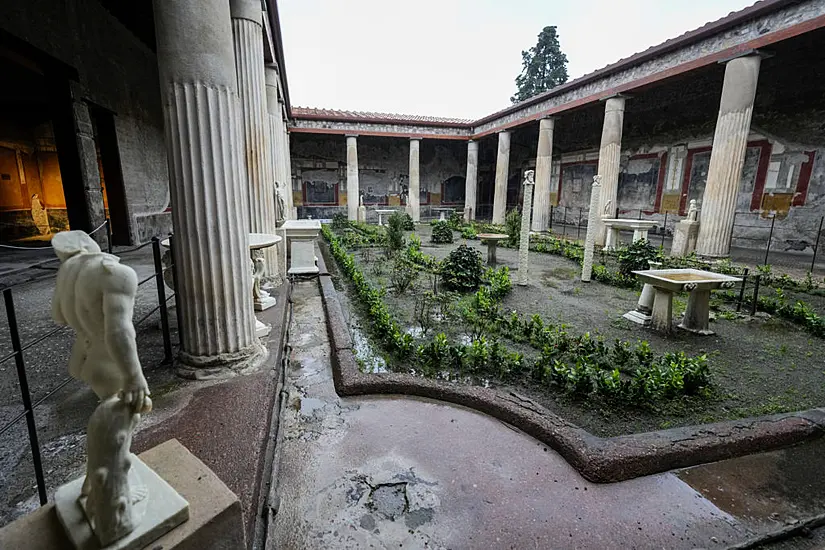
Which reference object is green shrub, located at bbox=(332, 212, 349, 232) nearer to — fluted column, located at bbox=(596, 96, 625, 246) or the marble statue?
fluted column, located at bbox=(596, 96, 625, 246)

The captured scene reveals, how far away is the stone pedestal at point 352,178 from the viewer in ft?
57.2

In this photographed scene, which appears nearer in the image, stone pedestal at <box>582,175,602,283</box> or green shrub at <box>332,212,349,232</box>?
stone pedestal at <box>582,175,602,283</box>

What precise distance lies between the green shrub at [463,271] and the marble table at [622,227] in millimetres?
4584

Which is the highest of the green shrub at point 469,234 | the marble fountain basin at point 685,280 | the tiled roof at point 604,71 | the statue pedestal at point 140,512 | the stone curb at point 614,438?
the tiled roof at point 604,71

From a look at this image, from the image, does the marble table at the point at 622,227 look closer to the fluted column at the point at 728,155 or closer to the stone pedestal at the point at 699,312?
the fluted column at the point at 728,155

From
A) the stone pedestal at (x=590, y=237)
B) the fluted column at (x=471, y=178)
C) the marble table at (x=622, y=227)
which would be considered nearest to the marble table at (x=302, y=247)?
the stone pedestal at (x=590, y=237)

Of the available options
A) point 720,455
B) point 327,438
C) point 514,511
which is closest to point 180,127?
point 327,438

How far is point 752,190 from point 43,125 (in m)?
18.8

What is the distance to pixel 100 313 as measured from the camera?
1127 mm

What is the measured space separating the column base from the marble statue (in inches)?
63.6

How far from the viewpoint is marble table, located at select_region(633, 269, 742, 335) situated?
452 centimetres

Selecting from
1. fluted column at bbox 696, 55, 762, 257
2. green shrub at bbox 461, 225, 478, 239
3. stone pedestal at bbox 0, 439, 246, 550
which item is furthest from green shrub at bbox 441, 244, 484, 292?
green shrub at bbox 461, 225, 478, 239

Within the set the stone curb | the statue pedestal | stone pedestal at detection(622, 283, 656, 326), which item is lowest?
the stone curb

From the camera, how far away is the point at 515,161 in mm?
22266
